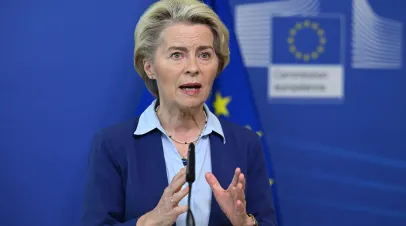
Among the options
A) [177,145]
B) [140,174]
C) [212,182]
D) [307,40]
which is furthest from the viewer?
[307,40]

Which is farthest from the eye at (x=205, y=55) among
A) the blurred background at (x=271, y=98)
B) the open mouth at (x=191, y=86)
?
the blurred background at (x=271, y=98)

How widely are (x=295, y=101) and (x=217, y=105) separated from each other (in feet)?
1.50

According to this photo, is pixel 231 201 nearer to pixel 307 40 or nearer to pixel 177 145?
pixel 177 145

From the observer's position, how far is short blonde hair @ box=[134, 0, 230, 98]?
1831 millimetres

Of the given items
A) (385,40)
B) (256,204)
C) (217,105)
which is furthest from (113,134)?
(385,40)

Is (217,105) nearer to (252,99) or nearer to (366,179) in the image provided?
(252,99)

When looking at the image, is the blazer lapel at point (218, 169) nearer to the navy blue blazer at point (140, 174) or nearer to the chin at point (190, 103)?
the navy blue blazer at point (140, 174)

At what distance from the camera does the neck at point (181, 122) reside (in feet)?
A: 6.21

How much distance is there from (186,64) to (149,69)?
0.18m

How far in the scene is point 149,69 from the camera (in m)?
1.91

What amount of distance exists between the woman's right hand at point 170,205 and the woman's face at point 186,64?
0.33 meters

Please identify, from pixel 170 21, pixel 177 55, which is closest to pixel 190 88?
pixel 177 55

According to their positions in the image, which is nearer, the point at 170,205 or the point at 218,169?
the point at 170,205

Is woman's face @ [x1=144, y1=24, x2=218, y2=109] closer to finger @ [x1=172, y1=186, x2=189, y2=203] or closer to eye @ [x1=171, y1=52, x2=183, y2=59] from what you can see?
eye @ [x1=171, y1=52, x2=183, y2=59]
